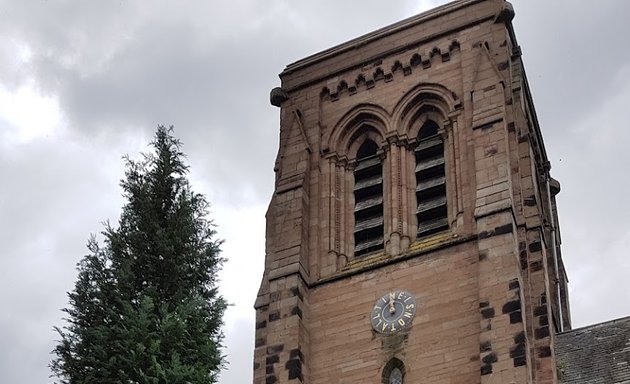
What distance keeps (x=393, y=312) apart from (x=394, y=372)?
4.68ft

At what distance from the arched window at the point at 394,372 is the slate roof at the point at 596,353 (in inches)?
140

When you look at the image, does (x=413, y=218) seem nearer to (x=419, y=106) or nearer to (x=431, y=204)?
(x=431, y=204)

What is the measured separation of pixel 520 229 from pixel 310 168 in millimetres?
6281

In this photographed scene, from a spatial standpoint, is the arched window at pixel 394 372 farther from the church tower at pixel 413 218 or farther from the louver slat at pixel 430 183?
the louver slat at pixel 430 183

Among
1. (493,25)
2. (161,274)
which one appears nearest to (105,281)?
(161,274)

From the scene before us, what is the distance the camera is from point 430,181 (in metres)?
33.6

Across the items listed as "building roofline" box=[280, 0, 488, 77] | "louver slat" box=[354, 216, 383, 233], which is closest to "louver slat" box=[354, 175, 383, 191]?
"louver slat" box=[354, 216, 383, 233]

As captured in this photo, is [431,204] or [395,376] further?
[431,204]

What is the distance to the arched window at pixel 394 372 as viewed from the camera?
97.8ft

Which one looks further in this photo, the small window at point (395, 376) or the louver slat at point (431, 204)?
the louver slat at point (431, 204)

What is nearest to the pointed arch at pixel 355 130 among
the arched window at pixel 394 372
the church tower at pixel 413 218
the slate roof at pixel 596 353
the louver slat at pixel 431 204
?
the church tower at pixel 413 218

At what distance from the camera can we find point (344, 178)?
34.8 metres

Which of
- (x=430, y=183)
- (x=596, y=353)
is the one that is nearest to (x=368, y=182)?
(x=430, y=183)

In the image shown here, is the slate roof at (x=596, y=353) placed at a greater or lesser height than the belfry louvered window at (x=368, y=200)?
lesser
